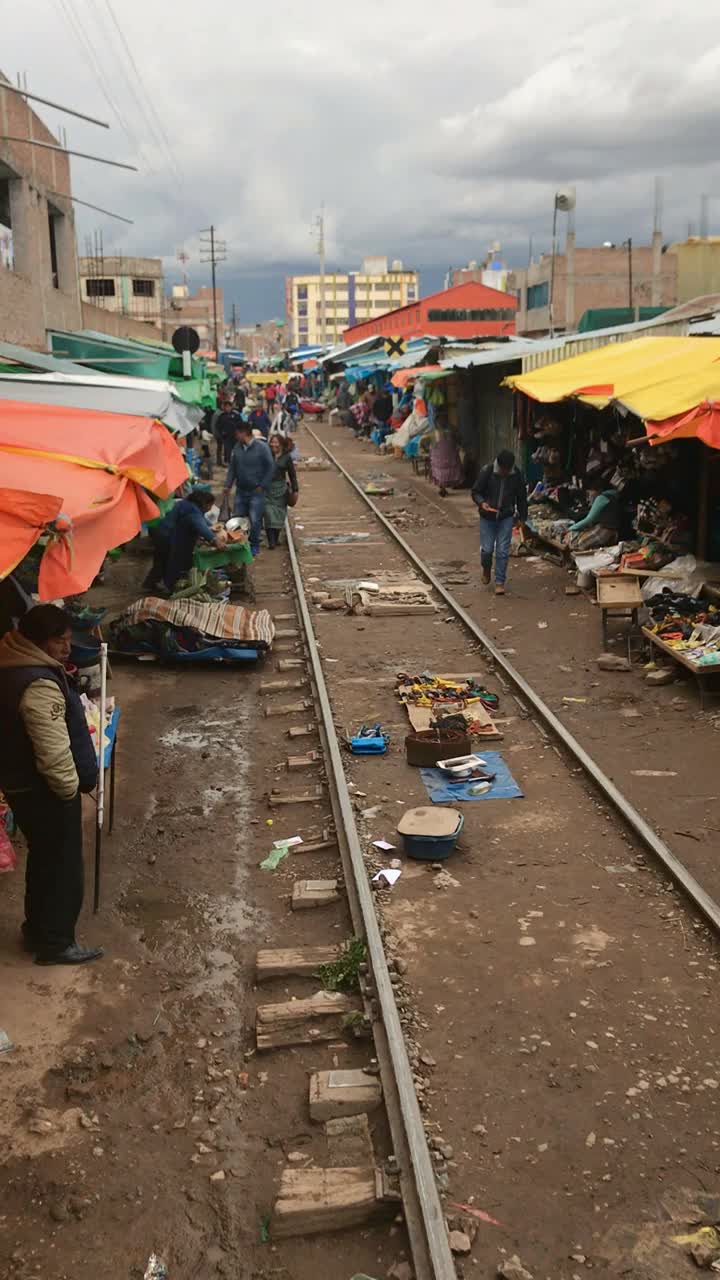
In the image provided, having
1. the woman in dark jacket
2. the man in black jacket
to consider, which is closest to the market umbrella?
the man in black jacket

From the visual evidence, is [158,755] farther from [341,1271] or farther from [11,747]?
[341,1271]

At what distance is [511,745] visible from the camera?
8.91 meters

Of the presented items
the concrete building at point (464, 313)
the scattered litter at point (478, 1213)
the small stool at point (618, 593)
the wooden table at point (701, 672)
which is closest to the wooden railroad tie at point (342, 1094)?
the scattered litter at point (478, 1213)

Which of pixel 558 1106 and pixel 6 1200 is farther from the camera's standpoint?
pixel 558 1106

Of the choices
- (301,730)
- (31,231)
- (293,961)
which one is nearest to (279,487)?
(31,231)

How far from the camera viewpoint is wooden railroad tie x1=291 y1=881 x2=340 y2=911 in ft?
20.7

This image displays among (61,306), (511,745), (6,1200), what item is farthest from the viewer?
(61,306)

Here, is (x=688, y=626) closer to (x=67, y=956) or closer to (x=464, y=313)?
(x=67, y=956)

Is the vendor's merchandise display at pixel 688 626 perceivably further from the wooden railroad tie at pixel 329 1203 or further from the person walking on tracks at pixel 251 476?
the person walking on tracks at pixel 251 476

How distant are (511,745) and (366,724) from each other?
1304 mm

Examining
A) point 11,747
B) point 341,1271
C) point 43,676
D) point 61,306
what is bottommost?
point 341,1271

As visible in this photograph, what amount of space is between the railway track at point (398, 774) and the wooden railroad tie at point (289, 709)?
7.2 inches

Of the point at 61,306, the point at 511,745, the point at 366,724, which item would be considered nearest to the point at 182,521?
the point at 366,724

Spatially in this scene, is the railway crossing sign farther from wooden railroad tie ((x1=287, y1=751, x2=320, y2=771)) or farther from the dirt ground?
wooden railroad tie ((x1=287, y1=751, x2=320, y2=771))
